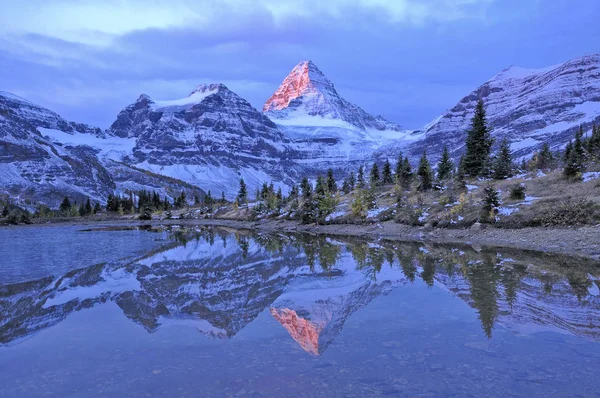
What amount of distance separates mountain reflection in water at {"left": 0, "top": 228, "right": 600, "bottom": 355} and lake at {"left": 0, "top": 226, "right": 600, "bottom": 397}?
3.6 inches

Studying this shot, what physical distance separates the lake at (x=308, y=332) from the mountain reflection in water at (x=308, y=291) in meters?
0.09

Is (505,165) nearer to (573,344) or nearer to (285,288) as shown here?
(285,288)

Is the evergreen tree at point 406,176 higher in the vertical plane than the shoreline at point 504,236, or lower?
higher

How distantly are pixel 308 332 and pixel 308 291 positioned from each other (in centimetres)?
648

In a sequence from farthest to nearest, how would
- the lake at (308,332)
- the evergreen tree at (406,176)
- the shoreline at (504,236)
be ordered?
the evergreen tree at (406,176)
the shoreline at (504,236)
the lake at (308,332)

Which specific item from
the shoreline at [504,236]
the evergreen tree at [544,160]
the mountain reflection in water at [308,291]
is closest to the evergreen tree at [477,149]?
the shoreline at [504,236]

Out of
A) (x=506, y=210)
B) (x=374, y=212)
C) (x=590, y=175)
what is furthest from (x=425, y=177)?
(x=506, y=210)

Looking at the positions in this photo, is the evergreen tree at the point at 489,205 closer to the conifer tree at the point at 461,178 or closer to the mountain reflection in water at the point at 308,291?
the mountain reflection in water at the point at 308,291

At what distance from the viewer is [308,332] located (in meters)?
12.9

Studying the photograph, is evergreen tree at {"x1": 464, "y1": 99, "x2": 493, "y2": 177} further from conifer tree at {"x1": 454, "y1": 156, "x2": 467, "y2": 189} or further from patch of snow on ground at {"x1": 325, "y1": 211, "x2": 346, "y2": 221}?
patch of snow on ground at {"x1": 325, "y1": 211, "x2": 346, "y2": 221}

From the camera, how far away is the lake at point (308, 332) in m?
9.12

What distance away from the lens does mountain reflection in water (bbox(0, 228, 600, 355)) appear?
13.6 meters

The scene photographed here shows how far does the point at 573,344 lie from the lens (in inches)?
431

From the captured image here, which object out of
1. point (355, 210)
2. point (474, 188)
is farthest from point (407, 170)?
point (474, 188)
